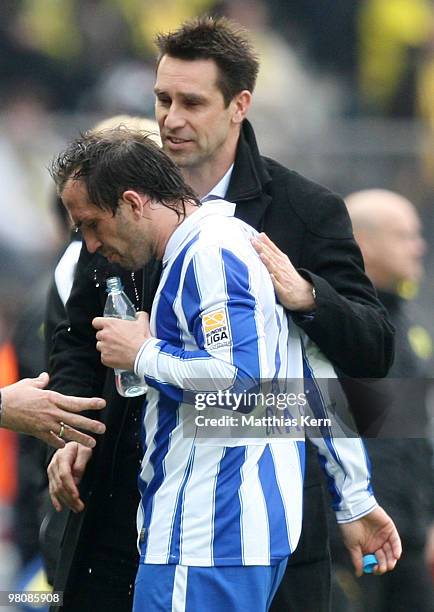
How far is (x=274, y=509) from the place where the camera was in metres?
3.20

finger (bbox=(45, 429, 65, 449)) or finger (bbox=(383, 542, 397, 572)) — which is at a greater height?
finger (bbox=(45, 429, 65, 449))

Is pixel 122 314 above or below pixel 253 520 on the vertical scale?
above

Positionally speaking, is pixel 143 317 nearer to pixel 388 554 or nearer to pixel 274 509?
pixel 274 509

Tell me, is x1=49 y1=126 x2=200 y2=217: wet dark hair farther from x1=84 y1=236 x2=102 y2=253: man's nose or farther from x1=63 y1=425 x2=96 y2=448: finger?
x1=63 y1=425 x2=96 y2=448: finger

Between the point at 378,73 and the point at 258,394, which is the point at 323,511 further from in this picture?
the point at 378,73

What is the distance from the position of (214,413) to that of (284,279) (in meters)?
0.44

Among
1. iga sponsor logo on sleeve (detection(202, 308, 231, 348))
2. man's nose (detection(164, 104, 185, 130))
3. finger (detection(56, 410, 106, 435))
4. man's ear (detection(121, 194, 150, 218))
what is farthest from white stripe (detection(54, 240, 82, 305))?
iga sponsor logo on sleeve (detection(202, 308, 231, 348))

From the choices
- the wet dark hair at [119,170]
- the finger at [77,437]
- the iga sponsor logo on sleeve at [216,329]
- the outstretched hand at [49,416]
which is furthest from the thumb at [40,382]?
the iga sponsor logo on sleeve at [216,329]

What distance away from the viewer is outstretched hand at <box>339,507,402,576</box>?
11.7ft

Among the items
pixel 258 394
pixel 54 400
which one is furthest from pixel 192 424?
pixel 54 400

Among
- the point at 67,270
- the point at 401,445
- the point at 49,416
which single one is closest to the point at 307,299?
the point at 49,416

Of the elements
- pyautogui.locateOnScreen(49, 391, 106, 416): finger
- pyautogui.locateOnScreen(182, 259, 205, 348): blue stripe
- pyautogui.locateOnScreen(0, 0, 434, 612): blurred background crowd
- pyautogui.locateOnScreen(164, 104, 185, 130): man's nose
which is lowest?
pyautogui.locateOnScreen(49, 391, 106, 416): finger

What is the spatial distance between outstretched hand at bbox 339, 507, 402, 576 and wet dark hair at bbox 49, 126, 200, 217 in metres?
0.96

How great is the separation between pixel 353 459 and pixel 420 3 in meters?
7.86
